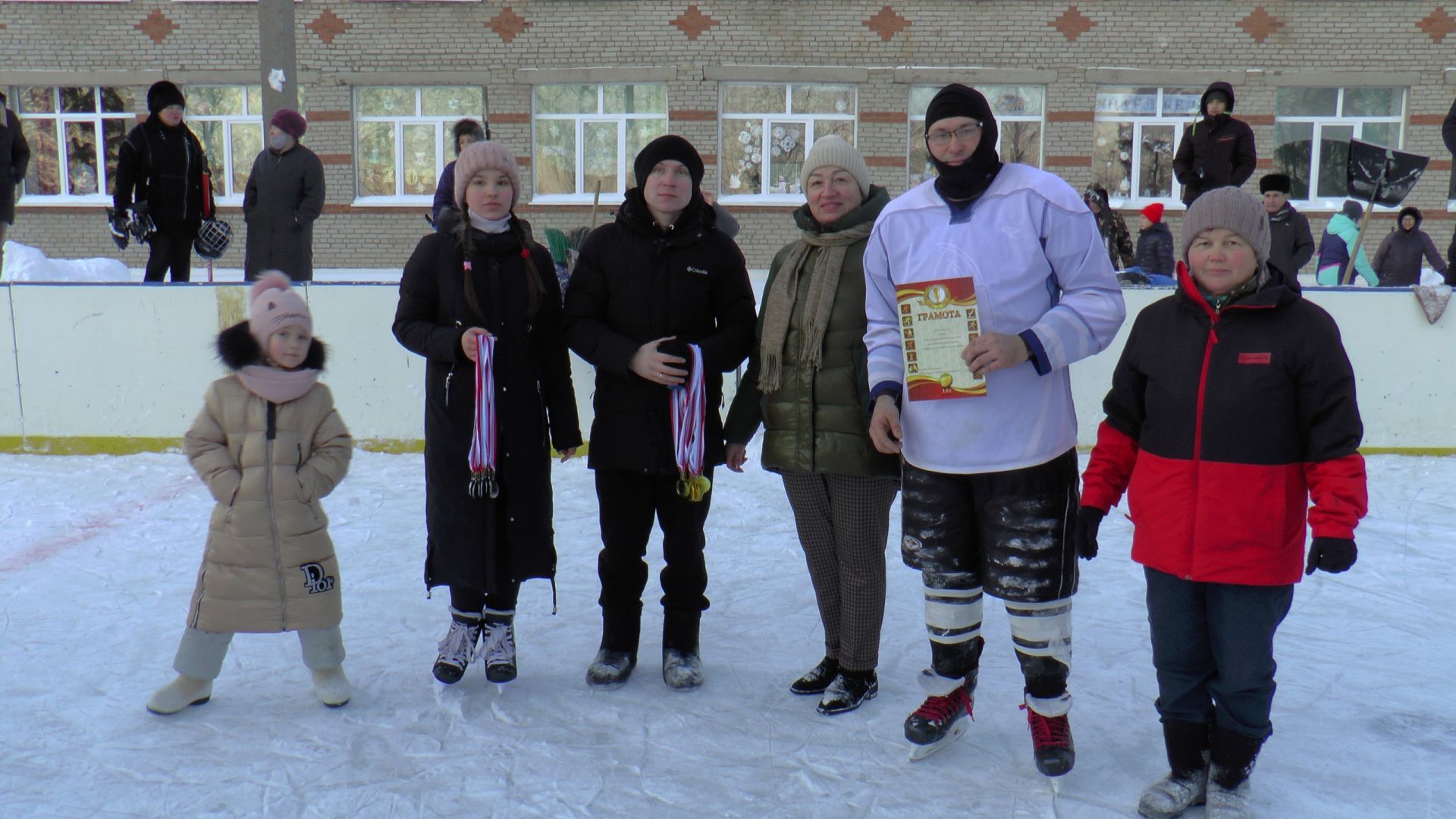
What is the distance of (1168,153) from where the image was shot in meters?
14.6

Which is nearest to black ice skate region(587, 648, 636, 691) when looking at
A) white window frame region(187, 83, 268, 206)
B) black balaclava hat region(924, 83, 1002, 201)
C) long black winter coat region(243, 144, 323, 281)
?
black balaclava hat region(924, 83, 1002, 201)

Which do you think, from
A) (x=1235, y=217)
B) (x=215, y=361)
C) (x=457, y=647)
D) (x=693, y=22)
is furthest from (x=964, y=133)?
(x=693, y=22)

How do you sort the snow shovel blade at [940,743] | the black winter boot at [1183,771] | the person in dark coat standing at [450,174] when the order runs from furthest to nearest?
the person in dark coat standing at [450,174] → the snow shovel blade at [940,743] → the black winter boot at [1183,771]

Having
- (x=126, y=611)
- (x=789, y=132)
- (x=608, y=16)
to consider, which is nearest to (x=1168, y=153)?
(x=789, y=132)

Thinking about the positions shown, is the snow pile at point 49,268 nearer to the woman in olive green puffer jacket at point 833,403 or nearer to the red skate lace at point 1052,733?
the woman in olive green puffer jacket at point 833,403

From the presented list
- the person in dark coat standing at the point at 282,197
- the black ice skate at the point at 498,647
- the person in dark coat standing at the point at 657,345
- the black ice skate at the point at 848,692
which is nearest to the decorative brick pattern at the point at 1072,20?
the person in dark coat standing at the point at 282,197

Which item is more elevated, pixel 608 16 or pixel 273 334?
pixel 608 16

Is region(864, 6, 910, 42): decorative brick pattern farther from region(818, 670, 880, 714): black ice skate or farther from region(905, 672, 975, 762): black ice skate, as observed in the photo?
region(905, 672, 975, 762): black ice skate

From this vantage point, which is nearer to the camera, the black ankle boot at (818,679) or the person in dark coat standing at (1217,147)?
the black ankle boot at (818,679)

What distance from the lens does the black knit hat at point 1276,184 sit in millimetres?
6973

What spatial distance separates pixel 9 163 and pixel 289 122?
1.72 meters

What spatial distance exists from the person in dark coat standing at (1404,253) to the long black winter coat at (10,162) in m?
10.8

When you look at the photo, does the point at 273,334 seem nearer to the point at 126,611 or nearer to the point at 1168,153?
the point at 126,611

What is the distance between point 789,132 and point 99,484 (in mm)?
10800
